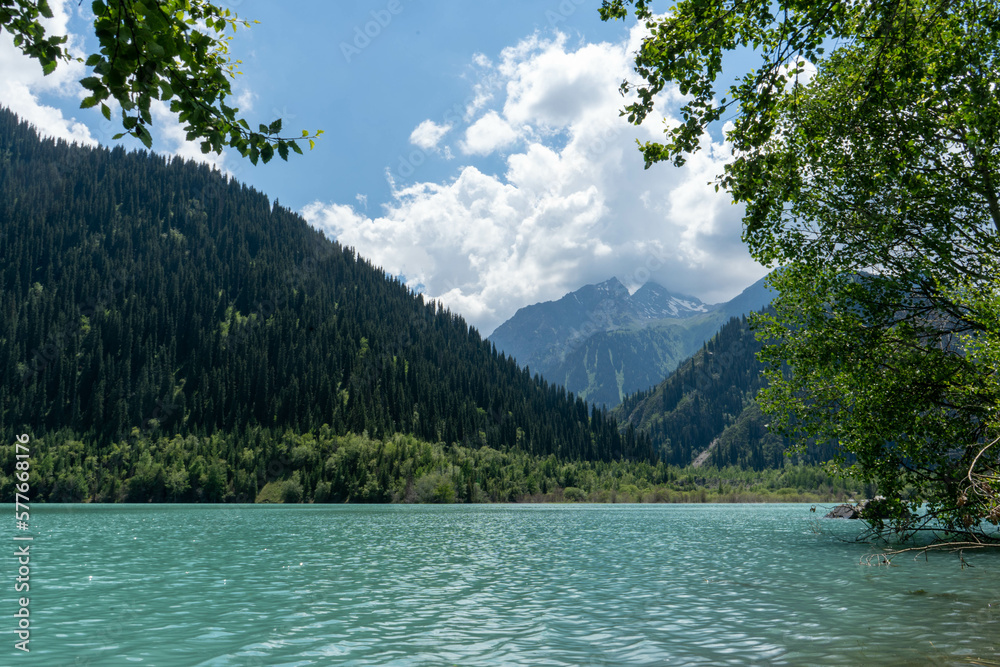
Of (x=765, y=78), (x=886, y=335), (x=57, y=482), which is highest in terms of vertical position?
(x=765, y=78)

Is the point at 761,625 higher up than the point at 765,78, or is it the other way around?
the point at 765,78

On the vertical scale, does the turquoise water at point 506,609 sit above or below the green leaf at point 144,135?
below

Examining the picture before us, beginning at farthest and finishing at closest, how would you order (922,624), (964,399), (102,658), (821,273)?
1. (821,273)
2. (964,399)
3. (922,624)
4. (102,658)

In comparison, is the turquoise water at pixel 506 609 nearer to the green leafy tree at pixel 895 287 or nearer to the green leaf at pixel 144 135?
the green leafy tree at pixel 895 287

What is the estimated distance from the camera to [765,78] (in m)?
11.2

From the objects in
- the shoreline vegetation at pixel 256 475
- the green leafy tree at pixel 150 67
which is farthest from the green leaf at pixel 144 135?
the shoreline vegetation at pixel 256 475

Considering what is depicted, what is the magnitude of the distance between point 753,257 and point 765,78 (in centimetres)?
1981

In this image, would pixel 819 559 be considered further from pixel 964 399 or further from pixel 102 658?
pixel 102 658

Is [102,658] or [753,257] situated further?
[753,257]

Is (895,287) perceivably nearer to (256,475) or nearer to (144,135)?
(144,135)

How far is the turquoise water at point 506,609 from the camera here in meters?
14.3

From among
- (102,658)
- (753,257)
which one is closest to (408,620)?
(102,658)

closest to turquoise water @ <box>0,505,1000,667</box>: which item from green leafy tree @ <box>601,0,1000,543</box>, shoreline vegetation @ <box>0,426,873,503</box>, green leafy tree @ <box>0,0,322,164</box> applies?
green leafy tree @ <box>601,0,1000,543</box>

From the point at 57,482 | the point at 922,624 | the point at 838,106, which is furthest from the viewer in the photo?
the point at 57,482
